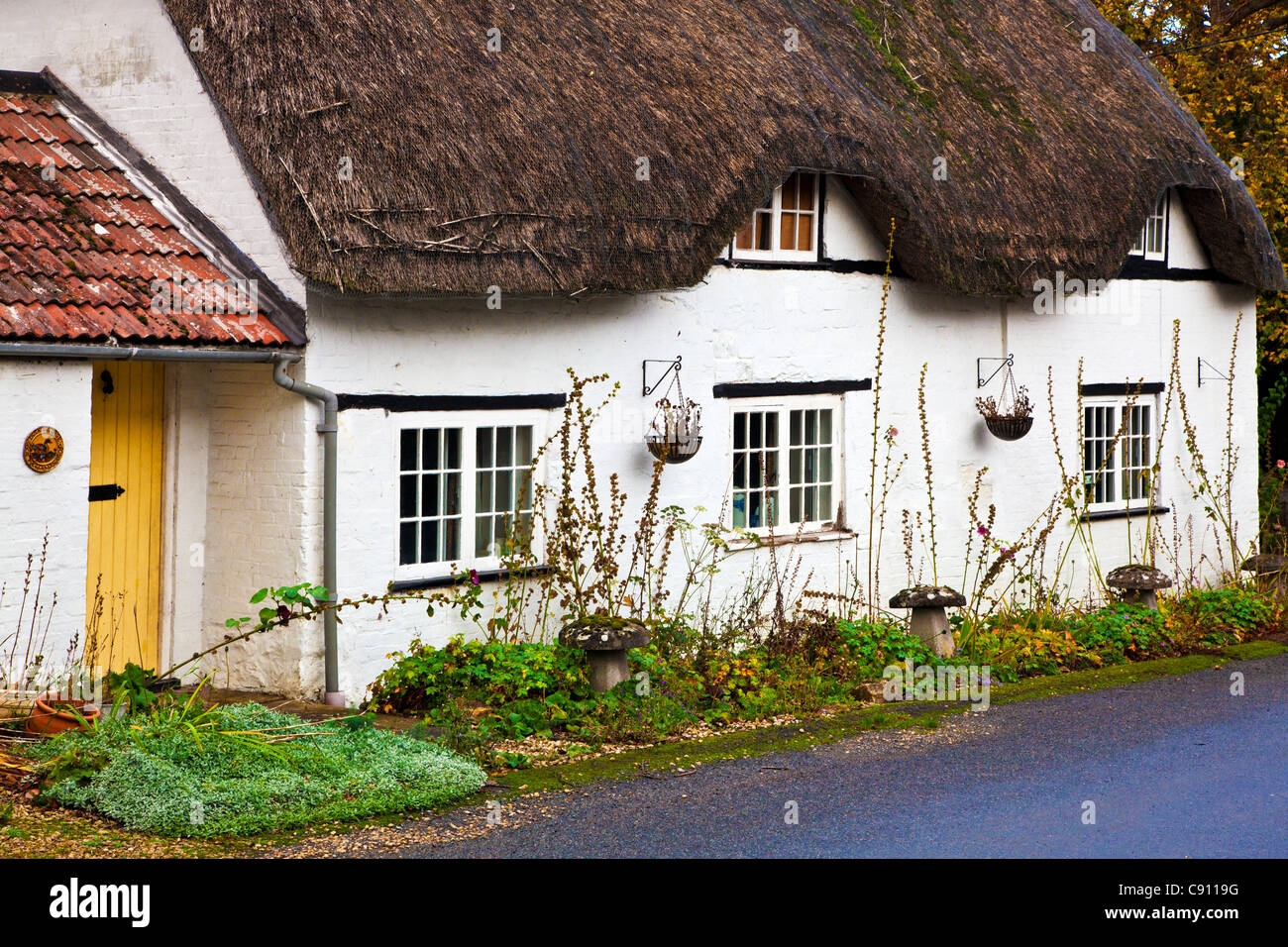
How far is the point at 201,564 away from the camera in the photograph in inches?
351

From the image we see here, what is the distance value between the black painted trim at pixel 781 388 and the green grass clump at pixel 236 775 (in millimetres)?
4218

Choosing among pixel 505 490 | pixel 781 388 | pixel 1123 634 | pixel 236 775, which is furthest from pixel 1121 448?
pixel 236 775

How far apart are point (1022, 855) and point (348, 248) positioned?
470cm

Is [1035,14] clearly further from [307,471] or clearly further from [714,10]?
[307,471]

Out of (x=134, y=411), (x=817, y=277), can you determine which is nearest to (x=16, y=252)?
(x=134, y=411)

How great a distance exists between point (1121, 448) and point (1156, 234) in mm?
2068

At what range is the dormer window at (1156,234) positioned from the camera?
13859 millimetres

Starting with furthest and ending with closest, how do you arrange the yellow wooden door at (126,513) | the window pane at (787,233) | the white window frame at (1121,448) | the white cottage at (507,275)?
the white window frame at (1121,448), the window pane at (787,233), the yellow wooden door at (126,513), the white cottage at (507,275)

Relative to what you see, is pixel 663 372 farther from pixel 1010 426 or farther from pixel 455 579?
pixel 1010 426

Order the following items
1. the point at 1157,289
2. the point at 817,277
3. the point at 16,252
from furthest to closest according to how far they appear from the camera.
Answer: the point at 1157,289 < the point at 817,277 < the point at 16,252

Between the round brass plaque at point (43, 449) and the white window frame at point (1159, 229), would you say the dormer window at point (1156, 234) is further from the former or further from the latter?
the round brass plaque at point (43, 449)

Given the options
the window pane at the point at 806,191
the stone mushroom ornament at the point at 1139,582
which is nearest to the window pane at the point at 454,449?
the window pane at the point at 806,191

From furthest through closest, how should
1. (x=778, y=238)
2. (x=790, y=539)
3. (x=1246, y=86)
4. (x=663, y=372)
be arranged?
1. (x=1246, y=86)
2. (x=778, y=238)
3. (x=790, y=539)
4. (x=663, y=372)

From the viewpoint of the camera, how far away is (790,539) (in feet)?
35.8
